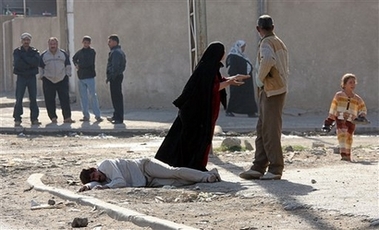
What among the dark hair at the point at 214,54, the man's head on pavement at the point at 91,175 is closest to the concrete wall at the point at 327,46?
the dark hair at the point at 214,54

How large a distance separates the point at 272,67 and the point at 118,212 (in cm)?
275

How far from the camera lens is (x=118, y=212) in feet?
30.1

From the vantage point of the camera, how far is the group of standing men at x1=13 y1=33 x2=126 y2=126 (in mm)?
20875

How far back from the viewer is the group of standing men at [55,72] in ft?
68.5

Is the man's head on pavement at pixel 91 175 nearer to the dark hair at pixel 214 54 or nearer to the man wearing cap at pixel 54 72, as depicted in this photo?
the dark hair at pixel 214 54

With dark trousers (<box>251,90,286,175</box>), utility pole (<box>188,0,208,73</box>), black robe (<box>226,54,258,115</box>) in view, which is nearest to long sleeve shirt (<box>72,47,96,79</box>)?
black robe (<box>226,54,258,115</box>)

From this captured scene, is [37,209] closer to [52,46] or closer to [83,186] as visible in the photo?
[83,186]

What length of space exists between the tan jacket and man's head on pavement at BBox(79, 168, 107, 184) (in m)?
1.97

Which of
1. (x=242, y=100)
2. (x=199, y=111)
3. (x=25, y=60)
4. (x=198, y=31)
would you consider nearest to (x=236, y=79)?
(x=199, y=111)

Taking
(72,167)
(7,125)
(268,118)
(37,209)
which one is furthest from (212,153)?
(7,125)

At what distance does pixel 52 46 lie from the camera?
21047 millimetres

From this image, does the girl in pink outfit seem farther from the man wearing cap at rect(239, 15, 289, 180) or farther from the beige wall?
the beige wall

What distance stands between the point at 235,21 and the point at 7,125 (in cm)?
615

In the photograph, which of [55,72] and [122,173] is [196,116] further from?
[55,72]
